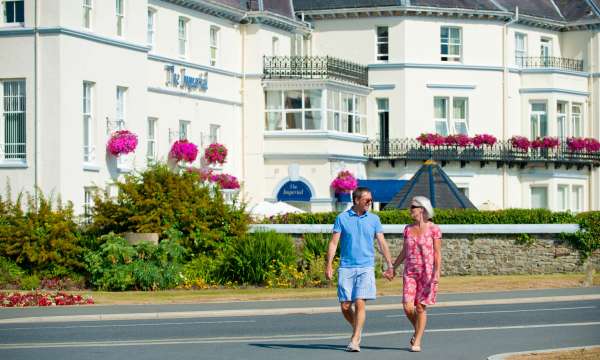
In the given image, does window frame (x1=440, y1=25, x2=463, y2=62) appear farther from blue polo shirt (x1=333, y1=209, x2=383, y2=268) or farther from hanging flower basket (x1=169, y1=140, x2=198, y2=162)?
blue polo shirt (x1=333, y1=209, x2=383, y2=268)

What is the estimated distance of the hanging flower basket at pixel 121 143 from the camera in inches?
1713

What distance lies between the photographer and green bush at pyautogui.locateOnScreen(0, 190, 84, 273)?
35812mm

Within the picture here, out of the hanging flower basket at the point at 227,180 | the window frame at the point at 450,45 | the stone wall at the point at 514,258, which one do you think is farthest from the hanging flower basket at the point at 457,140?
the stone wall at the point at 514,258

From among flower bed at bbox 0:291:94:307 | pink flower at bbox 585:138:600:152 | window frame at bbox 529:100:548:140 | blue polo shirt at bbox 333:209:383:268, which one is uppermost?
window frame at bbox 529:100:548:140

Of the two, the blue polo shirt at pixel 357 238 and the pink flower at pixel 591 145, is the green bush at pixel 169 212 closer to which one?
the blue polo shirt at pixel 357 238

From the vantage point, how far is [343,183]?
57281 mm

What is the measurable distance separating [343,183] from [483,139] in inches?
364

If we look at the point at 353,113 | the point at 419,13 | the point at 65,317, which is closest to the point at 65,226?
the point at 65,317

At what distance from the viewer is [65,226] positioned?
119 feet

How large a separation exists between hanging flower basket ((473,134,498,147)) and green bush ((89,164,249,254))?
2792 centimetres

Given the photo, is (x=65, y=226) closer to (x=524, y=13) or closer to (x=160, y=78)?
(x=160, y=78)

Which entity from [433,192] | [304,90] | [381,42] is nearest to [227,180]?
[304,90]

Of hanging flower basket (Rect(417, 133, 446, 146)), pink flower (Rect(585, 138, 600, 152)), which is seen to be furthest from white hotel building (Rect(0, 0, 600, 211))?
pink flower (Rect(585, 138, 600, 152))

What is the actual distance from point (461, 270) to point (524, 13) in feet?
96.7
